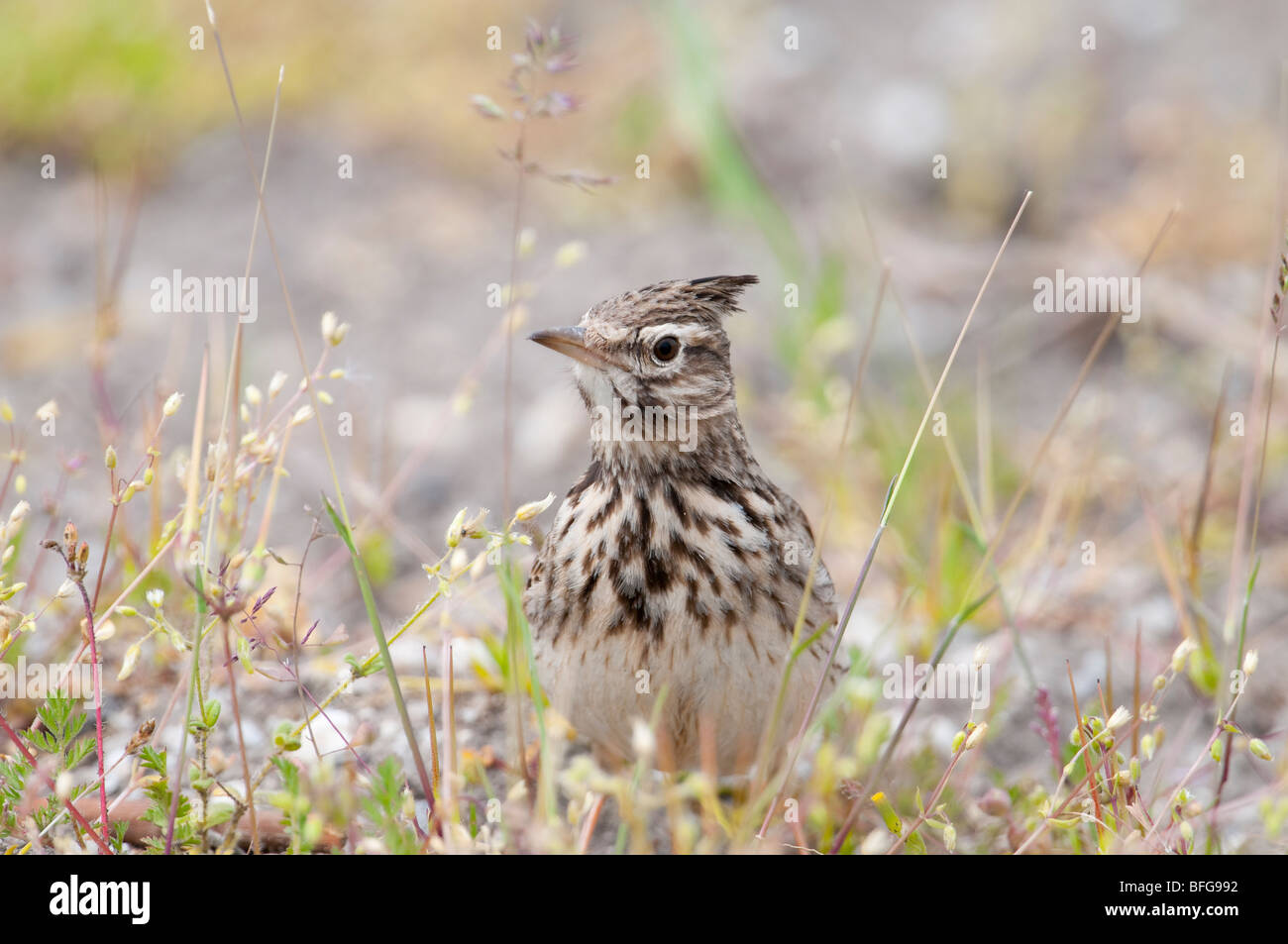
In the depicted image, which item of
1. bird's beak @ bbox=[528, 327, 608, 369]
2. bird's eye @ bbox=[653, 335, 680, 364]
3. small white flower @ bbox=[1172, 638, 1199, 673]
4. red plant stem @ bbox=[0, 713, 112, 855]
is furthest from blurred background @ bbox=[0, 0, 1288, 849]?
small white flower @ bbox=[1172, 638, 1199, 673]

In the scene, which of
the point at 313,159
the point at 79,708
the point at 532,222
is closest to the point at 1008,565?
the point at 79,708

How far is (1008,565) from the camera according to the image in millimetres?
4695

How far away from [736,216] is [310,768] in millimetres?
4018

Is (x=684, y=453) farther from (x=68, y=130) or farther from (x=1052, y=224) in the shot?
(x=68, y=130)

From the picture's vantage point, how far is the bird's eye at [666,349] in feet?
10.7

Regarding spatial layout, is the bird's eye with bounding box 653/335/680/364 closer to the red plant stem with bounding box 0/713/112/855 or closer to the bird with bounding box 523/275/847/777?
the bird with bounding box 523/275/847/777

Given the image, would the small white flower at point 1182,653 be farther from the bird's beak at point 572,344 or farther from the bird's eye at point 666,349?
the bird's beak at point 572,344

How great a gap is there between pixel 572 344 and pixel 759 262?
3.66 m

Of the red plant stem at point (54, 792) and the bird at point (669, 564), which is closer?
the red plant stem at point (54, 792)

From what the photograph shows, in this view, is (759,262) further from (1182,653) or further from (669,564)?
(1182,653)

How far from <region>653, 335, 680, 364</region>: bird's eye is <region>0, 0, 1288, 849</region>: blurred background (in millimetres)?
874

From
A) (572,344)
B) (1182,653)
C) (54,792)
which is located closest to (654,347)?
(572,344)

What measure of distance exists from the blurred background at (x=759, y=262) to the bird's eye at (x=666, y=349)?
34.4 inches

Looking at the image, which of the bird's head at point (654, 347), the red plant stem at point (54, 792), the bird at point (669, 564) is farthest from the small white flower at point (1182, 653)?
the red plant stem at point (54, 792)
